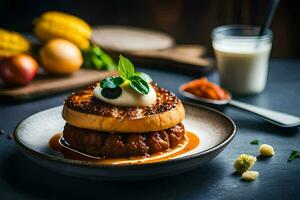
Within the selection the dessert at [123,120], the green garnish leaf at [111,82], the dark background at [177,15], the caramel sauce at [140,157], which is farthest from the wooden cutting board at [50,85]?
the dark background at [177,15]

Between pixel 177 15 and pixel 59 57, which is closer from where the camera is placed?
pixel 59 57

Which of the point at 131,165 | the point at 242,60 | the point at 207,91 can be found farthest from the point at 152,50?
the point at 131,165

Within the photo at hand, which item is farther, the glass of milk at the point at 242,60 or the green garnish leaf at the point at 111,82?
the glass of milk at the point at 242,60

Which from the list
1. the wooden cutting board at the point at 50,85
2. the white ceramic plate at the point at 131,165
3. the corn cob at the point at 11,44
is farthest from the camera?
the corn cob at the point at 11,44

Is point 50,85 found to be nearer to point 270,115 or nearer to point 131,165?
point 270,115

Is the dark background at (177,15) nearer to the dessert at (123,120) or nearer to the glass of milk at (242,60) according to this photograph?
the glass of milk at (242,60)
